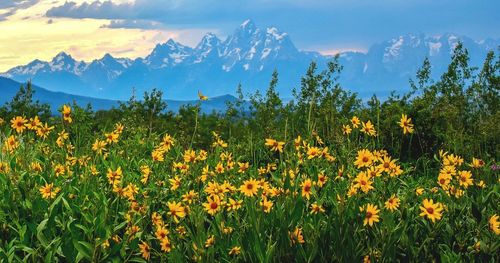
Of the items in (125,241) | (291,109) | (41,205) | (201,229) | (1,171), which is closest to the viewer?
(201,229)

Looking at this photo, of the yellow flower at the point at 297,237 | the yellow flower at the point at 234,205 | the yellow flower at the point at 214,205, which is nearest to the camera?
the yellow flower at the point at 297,237

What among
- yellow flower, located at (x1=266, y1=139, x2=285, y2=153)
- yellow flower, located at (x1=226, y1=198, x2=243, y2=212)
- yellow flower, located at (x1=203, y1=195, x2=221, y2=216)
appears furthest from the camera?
yellow flower, located at (x1=266, y1=139, x2=285, y2=153)

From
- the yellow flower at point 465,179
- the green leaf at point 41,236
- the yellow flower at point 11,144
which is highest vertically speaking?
the yellow flower at point 465,179

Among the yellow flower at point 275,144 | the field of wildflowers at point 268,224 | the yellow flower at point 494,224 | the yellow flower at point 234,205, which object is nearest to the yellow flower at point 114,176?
the field of wildflowers at point 268,224

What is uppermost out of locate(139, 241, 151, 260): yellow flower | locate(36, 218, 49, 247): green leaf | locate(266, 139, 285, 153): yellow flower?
locate(266, 139, 285, 153): yellow flower

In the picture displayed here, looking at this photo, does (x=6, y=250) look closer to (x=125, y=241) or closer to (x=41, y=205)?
(x=41, y=205)

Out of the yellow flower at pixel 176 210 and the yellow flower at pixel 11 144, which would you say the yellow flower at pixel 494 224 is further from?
the yellow flower at pixel 11 144

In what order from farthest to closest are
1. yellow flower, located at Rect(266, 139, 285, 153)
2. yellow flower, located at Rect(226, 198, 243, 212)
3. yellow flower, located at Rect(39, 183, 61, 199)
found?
yellow flower, located at Rect(39, 183, 61, 199) < yellow flower, located at Rect(266, 139, 285, 153) < yellow flower, located at Rect(226, 198, 243, 212)

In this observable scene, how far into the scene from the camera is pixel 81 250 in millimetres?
3846

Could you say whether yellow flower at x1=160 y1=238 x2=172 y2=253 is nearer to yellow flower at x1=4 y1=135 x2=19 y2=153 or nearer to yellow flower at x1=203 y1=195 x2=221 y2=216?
yellow flower at x1=203 y1=195 x2=221 y2=216

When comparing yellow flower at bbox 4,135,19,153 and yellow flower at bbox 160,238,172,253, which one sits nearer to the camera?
yellow flower at bbox 160,238,172,253

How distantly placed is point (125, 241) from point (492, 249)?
248 cm

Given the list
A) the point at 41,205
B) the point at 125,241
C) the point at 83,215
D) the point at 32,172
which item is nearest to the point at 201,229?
the point at 125,241

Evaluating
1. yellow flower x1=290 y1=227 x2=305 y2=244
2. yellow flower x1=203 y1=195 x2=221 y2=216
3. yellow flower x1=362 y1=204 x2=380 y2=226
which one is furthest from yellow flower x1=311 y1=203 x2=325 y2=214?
yellow flower x1=203 y1=195 x2=221 y2=216
